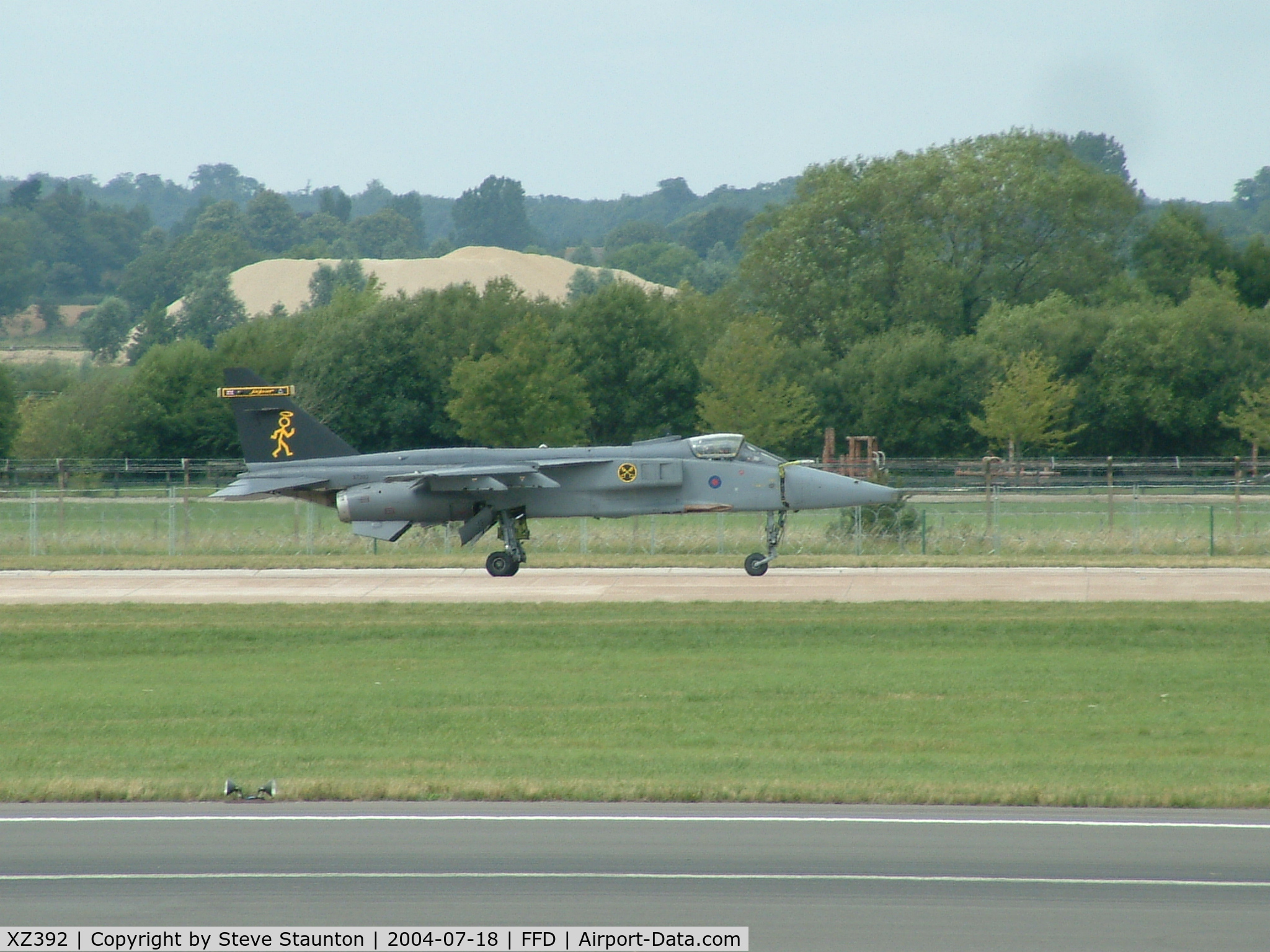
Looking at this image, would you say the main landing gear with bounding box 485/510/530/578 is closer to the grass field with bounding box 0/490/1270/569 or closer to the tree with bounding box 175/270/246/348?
the grass field with bounding box 0/490/1270/569

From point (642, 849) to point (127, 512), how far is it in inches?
1639

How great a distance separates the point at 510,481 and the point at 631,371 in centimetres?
3550

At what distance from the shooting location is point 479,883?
7934 millimetres

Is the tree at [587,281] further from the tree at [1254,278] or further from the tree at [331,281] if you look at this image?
the tree at [1254,278]

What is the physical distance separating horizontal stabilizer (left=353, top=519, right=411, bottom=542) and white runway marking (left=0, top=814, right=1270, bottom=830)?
16.3m

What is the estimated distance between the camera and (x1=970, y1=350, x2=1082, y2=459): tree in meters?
51.4

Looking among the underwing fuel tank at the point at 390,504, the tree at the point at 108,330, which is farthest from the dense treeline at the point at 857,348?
the tree at the point at 108,330

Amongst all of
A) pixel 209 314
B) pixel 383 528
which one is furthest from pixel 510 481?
pixel 209 314

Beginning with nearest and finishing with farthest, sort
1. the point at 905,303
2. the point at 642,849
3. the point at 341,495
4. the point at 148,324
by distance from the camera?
the point at 642,849, the point at 341,495, the point at 905,303, the point at 148,324

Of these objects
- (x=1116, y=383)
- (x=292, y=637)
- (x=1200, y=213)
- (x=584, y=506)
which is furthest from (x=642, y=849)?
(x=1200, y=213)

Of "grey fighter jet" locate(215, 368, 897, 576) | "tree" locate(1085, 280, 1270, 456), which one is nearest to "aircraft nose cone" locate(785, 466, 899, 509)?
"grey fighter jet" locate(215, 368, 897, 576)

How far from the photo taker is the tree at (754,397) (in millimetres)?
50844

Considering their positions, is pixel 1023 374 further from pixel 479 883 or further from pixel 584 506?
pixel 479 883
